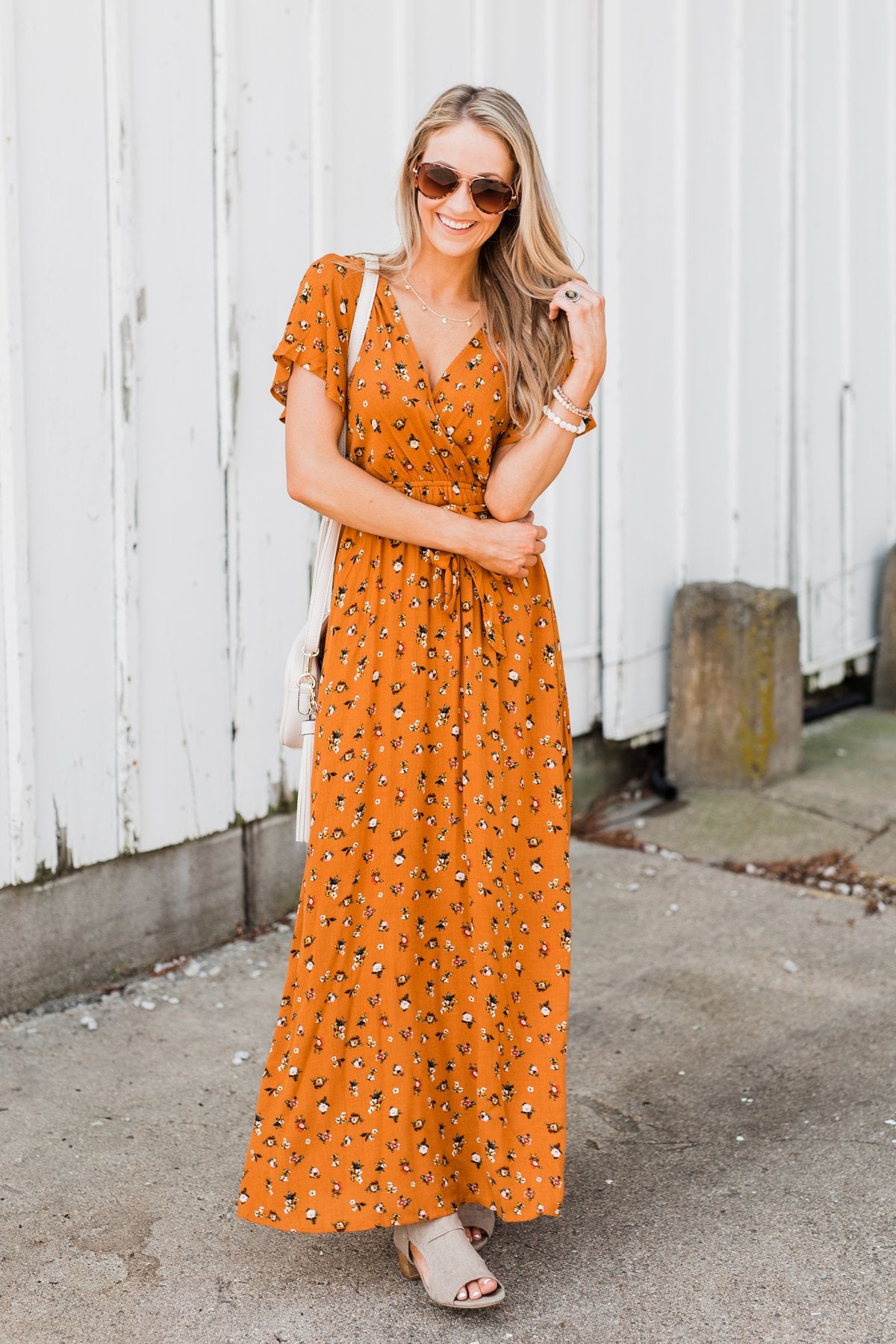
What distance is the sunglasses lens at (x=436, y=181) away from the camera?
2.64 meters

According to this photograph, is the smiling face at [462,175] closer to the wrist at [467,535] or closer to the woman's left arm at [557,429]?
the woman's left arm at [557,429]

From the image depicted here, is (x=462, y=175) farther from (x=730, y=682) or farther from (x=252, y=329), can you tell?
(x=730, y=682)

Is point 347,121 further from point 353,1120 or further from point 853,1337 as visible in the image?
point 853,1337

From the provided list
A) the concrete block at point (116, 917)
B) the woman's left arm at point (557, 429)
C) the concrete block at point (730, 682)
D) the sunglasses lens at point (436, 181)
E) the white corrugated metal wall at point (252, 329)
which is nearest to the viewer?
the sunglasses lens at point (436, 181)

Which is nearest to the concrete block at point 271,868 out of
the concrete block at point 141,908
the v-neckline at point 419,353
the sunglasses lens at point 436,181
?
the concrete block at point 141,908

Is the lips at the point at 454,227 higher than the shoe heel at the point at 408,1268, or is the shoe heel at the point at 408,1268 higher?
the lips at the point at 454,227

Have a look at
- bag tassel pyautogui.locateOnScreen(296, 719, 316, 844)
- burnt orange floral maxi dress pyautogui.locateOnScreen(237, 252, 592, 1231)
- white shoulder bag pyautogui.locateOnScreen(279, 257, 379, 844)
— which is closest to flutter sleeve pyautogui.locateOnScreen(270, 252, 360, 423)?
burnt orange floral maxi dress pyautogui.locateOnScreen(237, 252, 592, 1231)

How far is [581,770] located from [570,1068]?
2051 mm

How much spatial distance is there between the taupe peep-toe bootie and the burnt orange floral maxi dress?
56 mm

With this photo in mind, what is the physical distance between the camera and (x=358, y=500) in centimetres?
270

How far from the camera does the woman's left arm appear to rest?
108 inches

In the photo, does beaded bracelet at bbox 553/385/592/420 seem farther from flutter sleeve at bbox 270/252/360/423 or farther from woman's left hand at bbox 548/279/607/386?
flutter sleeve at bbox 270/252/360/423

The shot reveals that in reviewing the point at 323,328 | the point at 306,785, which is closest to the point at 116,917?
the point at 306,785

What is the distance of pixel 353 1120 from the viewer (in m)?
2.71
